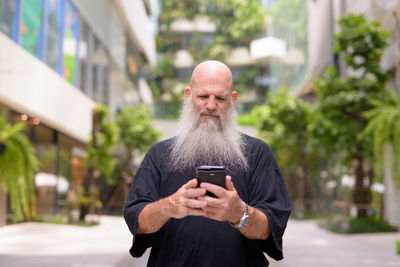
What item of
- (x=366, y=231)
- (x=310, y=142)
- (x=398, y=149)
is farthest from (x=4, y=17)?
(x=366, y=231)

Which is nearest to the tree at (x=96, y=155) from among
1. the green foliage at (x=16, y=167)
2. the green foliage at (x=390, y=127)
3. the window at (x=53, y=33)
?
the window at (x=53, y=33)

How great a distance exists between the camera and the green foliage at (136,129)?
20.0 m

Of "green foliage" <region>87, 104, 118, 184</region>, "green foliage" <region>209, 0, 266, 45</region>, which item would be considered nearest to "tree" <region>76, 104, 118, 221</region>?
"green foliage" <region>87, 104, 118, 184</region>

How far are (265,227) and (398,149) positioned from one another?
5.94 m

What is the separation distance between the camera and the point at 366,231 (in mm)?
11883

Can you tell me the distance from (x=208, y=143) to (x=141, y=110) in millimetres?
19206

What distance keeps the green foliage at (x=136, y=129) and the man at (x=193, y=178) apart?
1789 cm

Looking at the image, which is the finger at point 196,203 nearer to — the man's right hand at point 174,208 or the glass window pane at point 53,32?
the man's right hand at point 174,208

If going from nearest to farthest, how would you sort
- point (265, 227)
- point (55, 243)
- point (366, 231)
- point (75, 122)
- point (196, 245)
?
point (265, 227), point (196, 245), point (55, 243), point (366, 231), point (75, 122)

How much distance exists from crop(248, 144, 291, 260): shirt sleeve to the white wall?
6327 mm

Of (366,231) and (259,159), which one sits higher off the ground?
(259,159)

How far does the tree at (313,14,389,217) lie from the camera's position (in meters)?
11.3

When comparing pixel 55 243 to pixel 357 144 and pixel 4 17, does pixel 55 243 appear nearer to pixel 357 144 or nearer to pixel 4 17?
pixel 4 17

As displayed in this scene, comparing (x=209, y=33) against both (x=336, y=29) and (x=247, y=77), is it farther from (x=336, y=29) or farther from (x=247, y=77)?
(x=336, y=29)
